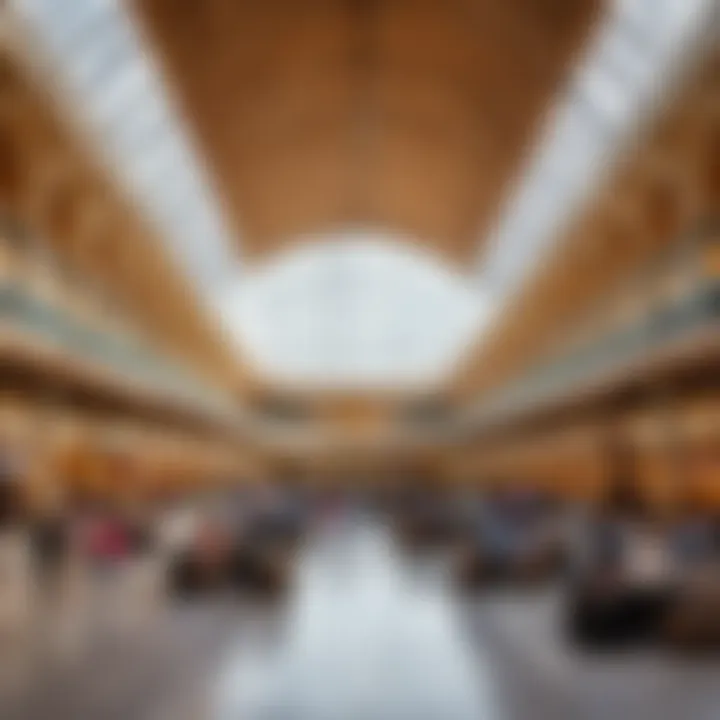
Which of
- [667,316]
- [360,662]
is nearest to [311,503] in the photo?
[667,316]

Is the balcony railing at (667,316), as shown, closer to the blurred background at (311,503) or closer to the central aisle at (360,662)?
the blurred background at (311,503)

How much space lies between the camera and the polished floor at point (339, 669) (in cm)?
1191

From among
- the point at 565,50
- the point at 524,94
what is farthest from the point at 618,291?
the point at 565,50

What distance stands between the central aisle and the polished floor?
23 mm

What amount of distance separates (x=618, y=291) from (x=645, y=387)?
346 inches

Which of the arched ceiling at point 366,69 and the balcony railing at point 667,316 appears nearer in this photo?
the balcony railing at point 667,316

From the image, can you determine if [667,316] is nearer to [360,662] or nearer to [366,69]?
[360,662]

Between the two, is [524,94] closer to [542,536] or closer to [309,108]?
[309,108]

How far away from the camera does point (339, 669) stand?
1459 cm

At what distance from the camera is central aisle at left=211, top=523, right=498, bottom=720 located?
12086 millimetres

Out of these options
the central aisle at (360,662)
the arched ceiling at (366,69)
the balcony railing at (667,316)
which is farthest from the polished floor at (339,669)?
the arched ceiling at (366,69)

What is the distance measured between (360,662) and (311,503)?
114 ft

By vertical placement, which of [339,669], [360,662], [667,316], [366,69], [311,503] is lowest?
[339,669]

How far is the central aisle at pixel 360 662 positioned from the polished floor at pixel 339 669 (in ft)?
0.08
